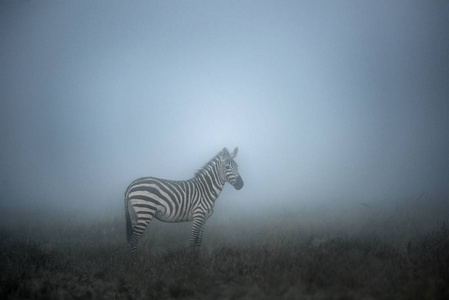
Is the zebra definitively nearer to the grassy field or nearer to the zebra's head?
the zebra's head

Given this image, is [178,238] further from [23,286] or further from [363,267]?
[363,267]

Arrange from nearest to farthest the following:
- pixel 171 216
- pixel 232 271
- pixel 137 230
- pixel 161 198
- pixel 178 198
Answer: pixel 232 271 → pixel 137 230 → pixel 161 198 → pixel 171 216 → pixel 178 198

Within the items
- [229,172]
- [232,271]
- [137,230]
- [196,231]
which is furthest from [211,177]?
[232,271]

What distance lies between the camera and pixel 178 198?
712 centimetres

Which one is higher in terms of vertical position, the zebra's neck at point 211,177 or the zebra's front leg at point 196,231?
the zebra's neck at point 211,177

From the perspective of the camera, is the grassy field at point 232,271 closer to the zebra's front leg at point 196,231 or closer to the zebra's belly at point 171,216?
the zebra's front leg at point 196,231

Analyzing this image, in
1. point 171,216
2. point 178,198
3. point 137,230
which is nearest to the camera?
point 137,230

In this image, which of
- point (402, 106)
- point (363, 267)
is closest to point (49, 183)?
point (363, 267)

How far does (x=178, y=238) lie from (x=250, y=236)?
8.82 ft

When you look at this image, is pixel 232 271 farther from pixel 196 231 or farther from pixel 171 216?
pixel 171 216

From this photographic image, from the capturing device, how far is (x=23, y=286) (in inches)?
165

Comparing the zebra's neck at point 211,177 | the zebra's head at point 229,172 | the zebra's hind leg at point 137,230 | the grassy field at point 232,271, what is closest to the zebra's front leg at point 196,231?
the grassy field at point 232,271

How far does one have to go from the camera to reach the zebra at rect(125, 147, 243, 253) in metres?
6.53

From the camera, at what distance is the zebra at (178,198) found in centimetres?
653
